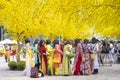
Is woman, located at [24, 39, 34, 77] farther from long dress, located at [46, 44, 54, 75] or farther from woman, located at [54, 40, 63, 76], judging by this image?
woman, located at [54, 40, 63, 76]

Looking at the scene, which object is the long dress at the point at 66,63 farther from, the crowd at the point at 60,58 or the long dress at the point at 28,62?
the long dress at the point at 28,62

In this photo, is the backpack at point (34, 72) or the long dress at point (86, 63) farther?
the long dress at point (86, 63)

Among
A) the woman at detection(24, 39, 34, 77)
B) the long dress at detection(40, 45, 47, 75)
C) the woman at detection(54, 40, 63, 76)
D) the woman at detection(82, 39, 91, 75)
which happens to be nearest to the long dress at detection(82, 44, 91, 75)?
the woman at detection(82, 39, 91, 75)

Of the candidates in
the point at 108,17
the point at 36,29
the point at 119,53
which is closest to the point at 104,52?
the point at 119,53

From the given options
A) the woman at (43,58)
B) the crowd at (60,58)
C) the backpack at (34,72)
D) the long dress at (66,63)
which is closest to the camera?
the backpack at (34,72)

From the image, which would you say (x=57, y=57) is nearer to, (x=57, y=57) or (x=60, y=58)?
(x=57, y=57)

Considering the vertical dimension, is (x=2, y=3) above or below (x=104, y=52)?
above

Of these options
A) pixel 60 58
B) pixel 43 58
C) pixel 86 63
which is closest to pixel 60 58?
pixel 60 58

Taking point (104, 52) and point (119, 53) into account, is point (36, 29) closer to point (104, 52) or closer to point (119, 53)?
point (104, 52)

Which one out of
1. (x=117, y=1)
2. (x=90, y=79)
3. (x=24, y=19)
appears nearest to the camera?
(x=117, y=1)

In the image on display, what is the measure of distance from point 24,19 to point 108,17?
41.1ft

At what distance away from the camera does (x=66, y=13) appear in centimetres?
1326

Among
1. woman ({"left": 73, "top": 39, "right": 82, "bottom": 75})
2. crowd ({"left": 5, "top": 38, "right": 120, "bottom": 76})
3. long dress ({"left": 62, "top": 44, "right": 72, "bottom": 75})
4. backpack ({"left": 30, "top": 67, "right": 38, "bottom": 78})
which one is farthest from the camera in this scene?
woman ({"left": 73, "top": 39, "right": 82, "bottom": 75})

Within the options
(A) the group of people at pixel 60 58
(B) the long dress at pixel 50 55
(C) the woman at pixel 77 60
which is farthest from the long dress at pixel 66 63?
(B) the long dress at pixel 50 55
